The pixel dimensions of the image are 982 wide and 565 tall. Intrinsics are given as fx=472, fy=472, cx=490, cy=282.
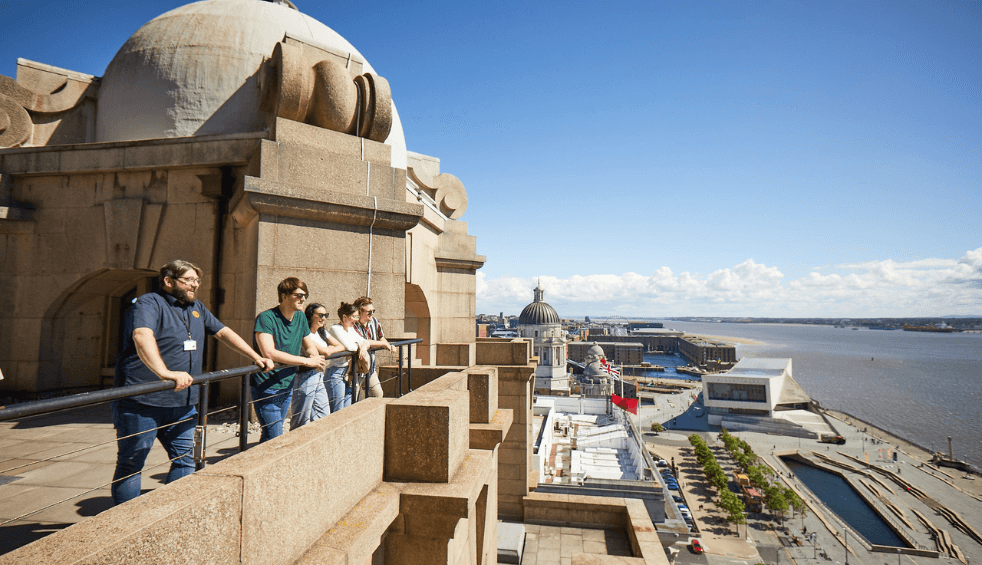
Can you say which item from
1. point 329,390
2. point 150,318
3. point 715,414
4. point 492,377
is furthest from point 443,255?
point 715,414

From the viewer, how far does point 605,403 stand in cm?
5209

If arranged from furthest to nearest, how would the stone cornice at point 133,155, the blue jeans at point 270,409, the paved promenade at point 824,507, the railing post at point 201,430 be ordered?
the paved promenade at point 824,507, the stone cornice at point 133,155, the blue jeans at point 270,409, the railing post at point 201,430

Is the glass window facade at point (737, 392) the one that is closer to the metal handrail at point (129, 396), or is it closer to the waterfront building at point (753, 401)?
the waterfront building at point (753, 401)

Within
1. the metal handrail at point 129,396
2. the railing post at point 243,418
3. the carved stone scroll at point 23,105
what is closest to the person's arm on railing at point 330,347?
the metal handrail at point 129,396

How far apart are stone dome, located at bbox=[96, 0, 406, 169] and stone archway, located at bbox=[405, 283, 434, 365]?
465 centimetres

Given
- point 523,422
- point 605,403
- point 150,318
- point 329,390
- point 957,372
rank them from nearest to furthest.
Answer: point 150,318 < point 329,390 < point 523,422 < point 605,403 < point 957,372

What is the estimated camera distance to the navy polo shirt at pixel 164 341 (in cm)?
306

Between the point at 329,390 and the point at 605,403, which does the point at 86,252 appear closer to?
the point at 329,390

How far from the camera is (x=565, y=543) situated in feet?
31.0

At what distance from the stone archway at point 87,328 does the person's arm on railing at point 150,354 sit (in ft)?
19.0

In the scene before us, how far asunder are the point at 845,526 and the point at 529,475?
34633 mm

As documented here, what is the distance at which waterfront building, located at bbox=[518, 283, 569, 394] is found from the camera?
264ft

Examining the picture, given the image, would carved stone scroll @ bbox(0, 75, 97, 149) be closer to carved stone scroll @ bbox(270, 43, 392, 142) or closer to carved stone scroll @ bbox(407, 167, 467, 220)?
carved stone scroll @ bbox(270, 43, 392, 142)

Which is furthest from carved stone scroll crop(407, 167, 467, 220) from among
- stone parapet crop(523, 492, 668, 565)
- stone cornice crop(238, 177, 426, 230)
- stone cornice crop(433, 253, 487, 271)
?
stone parapet crop(523, 492, 668, 565)
